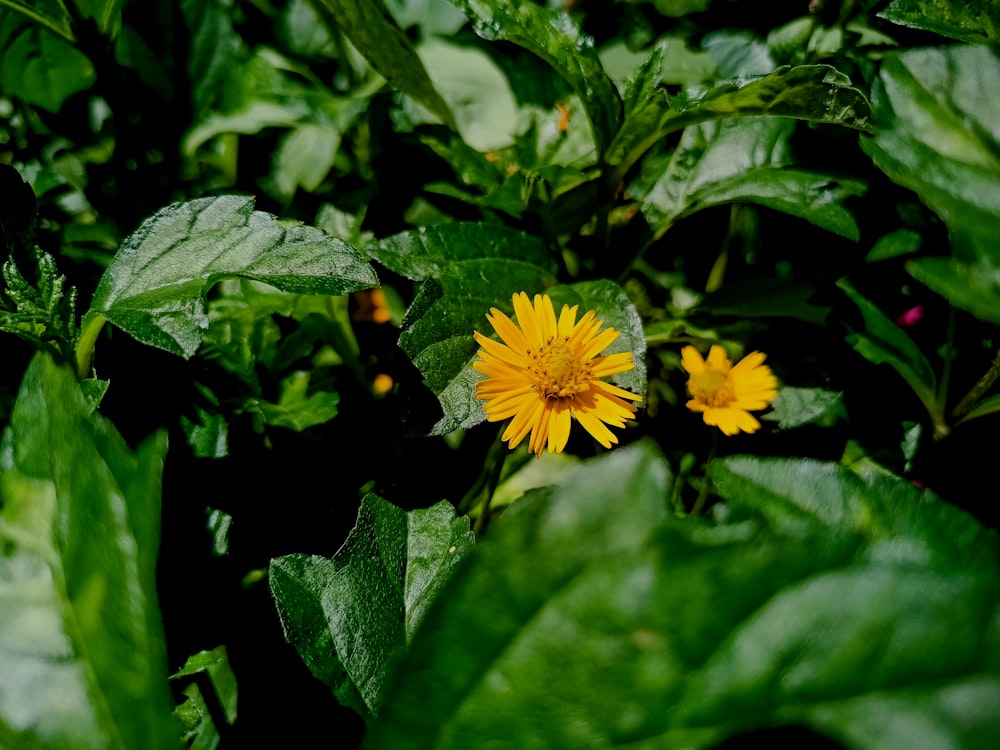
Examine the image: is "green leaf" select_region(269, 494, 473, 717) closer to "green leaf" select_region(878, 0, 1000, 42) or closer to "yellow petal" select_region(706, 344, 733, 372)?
"yellow petal" select_region(706, 344, 733, 372)

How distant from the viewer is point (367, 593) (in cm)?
86

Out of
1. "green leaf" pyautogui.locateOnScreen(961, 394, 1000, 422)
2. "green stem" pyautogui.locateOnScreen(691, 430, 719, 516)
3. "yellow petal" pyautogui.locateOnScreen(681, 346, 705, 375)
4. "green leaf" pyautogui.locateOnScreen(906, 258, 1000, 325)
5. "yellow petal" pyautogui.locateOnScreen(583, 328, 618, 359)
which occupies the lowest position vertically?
"green stem" pyautogui.locateOnScreen(691, 430, 719, 516)

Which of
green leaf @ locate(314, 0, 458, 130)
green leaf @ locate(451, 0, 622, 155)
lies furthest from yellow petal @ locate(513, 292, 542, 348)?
green leaf @ locate(314, 0, 458, 130)

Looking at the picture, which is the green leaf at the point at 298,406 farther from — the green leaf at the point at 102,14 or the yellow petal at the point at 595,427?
the green leaf at the point at 102,14

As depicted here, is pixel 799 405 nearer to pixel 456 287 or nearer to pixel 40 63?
pixel 456 287

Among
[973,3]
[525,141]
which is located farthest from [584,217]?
[973,3]

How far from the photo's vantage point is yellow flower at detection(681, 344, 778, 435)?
1.23 meters

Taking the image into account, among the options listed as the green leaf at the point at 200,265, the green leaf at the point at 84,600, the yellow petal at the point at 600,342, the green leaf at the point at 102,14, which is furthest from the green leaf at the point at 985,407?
the green leaf at the point at 102,14

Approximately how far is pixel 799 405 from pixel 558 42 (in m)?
0.70

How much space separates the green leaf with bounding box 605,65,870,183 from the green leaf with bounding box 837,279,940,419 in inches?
14.3

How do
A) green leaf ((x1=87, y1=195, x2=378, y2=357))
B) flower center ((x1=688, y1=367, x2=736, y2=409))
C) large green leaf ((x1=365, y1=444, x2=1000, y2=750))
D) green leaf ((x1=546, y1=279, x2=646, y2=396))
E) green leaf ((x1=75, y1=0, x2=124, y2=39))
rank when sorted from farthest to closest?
flower center ((x1=688, y1=367, x2=736, y2=409)) → green leaf ((x1=75, y1=0, x2=124, y2=39)) → green leaf ((x1=546, y1=279, x2=646, y2=396)) → green leaf ((x1=87, y1=195, x2=378, y2=357)) → large green leaf ((x1=365, y1=444, x2=1000, y2=750))

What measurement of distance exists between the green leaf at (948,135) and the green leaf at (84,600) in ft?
2.84

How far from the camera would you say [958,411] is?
1143 millimetres

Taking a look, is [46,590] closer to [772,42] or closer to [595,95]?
[595,95]
